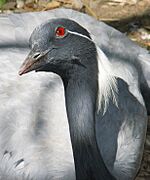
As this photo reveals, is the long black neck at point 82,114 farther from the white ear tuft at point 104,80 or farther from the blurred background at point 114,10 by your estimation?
the blurred background at point 114,10

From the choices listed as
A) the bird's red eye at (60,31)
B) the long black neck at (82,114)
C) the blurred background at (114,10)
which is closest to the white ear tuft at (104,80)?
the long black neck at (82,114)

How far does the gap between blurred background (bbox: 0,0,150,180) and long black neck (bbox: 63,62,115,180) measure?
181cm

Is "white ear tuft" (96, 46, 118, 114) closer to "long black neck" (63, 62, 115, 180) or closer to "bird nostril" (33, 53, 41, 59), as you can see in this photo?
"long black neck" (63, 62, 115, 180)

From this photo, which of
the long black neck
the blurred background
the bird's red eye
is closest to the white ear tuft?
the long black neck

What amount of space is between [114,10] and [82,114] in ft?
7.03

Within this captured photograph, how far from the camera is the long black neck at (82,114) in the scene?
8.02ft

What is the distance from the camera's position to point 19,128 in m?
2.83

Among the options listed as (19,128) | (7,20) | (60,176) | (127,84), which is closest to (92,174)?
(60,176)

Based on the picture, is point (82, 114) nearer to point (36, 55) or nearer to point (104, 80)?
point (104, 80)

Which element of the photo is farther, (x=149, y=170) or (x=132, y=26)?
(x=132, y=26)

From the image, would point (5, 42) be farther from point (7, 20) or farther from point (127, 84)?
point (127, 84)

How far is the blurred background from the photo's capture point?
4340 mm

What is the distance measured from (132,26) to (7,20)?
1.20 meters

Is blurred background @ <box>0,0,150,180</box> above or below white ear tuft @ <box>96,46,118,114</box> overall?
below
